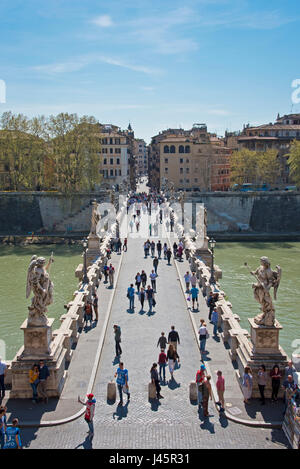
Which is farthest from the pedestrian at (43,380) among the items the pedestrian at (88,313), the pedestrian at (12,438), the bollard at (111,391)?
the pedestrian at (88,313)

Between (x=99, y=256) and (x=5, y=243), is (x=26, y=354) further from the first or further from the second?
(x=5, y=243)

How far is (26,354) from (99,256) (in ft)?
56.0

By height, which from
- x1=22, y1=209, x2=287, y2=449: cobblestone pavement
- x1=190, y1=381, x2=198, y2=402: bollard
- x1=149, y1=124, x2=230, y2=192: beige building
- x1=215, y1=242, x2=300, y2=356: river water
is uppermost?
x1=149, y1=124, x2=230, y2=192: beige building

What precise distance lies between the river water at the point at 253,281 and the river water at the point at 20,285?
10675mm

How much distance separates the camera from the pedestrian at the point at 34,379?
13023 millimetres

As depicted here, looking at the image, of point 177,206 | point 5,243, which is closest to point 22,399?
point 177,206

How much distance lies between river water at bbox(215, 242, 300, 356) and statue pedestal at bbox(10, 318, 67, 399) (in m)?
11.2

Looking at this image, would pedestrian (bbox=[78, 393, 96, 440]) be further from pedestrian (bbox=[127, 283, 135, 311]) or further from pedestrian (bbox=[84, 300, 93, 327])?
pedestrian (bbox=[127, 283, 135, 311])

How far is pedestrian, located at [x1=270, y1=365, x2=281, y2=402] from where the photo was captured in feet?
42.9

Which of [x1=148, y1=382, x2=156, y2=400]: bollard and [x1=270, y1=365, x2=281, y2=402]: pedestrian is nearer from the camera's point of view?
[x1=270, y1=365, x2=281, y2=402]: pedestrian

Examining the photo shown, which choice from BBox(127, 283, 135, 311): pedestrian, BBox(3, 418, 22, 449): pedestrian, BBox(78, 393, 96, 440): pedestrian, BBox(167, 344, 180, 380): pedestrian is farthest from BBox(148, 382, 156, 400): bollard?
BBox(127, 283, 135, 311): pedestrian

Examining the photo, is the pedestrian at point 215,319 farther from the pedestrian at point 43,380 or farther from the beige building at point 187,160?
the beige building at point 187,160

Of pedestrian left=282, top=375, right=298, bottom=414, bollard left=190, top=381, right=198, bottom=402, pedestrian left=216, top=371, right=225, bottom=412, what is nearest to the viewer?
pedestrian left=282, top=375, right=298, bottom=414

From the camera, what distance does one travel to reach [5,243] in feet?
183
